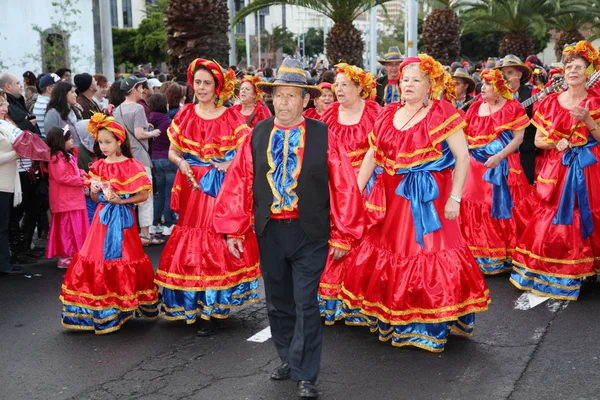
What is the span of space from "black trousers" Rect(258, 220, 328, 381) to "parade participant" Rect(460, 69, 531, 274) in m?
3.70

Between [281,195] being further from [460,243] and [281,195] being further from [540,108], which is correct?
[540,108]

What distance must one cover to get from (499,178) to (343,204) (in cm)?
387

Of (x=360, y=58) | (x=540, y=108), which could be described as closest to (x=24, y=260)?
(x=540, y=108)

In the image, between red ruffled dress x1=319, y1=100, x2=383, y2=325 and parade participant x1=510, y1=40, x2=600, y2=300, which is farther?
parade participant x1=510, y1=40, x2=600, y2=300

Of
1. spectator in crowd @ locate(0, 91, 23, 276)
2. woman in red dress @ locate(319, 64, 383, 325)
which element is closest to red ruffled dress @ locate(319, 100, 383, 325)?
woman in red dress @ locate(319, 64, 383, 325)

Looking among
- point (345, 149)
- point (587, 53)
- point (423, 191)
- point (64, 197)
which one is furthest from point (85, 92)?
point (587, 53)

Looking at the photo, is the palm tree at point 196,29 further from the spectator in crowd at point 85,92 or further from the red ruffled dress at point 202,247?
the red ruffled dress at point 202,247

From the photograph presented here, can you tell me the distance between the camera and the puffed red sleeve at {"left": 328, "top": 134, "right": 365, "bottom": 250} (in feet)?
15.7

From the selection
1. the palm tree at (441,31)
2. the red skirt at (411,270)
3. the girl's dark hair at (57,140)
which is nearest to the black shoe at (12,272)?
the girl's dark hair at (57,140)

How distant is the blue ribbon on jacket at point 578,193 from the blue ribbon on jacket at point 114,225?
13.1ft

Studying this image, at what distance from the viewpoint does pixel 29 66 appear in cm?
2989

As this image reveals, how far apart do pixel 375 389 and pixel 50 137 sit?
210 inches

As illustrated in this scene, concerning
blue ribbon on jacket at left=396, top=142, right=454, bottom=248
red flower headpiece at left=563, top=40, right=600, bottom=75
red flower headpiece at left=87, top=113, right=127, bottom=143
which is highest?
red flower headpiece at left=563, top=40, right=600, bottom=75

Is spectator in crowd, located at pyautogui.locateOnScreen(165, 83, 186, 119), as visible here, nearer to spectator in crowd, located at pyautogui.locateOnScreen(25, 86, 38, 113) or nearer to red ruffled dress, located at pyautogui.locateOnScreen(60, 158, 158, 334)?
spectator in crowd, located at pyautogui.locateOnScreen(25, 86, 38, 113)
